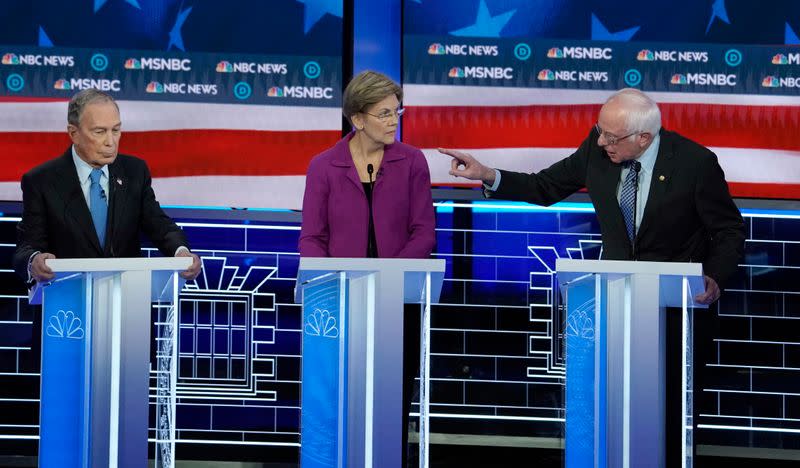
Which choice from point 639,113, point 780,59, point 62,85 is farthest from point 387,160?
point 780,59

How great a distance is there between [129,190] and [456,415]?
7.42ft

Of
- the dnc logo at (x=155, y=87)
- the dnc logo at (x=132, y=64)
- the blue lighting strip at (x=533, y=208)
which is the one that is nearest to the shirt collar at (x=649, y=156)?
the blue lighting strip at (x=533, y=208)

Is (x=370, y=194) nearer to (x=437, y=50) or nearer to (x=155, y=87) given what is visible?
(x=437, y=50)

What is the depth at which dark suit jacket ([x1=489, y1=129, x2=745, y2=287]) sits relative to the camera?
410cm

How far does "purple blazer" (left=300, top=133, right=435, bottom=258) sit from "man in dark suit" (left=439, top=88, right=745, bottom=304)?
64 centimetres

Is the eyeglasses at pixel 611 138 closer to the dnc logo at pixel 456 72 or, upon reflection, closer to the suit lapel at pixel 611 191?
the suit lapel at pixel 611 191

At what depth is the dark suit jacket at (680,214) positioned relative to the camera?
410cm

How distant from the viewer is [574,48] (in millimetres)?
5492

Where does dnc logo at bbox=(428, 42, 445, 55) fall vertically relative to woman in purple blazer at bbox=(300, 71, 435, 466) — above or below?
above

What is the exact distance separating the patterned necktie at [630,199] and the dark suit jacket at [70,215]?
5.14ft

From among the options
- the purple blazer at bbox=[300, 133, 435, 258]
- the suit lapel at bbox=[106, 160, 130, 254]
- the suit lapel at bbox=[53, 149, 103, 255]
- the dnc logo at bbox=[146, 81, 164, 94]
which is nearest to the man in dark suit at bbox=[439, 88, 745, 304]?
the purple blazer at bbox=[300, 133, 435, 258]

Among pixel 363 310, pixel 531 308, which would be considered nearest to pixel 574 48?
pixel 531 308

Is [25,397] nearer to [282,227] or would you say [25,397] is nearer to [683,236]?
[282,227]

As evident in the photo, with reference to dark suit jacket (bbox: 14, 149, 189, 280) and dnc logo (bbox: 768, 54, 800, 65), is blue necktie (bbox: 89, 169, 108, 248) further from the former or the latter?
dnc logo (bbox: 768, 54, 800, 65)
